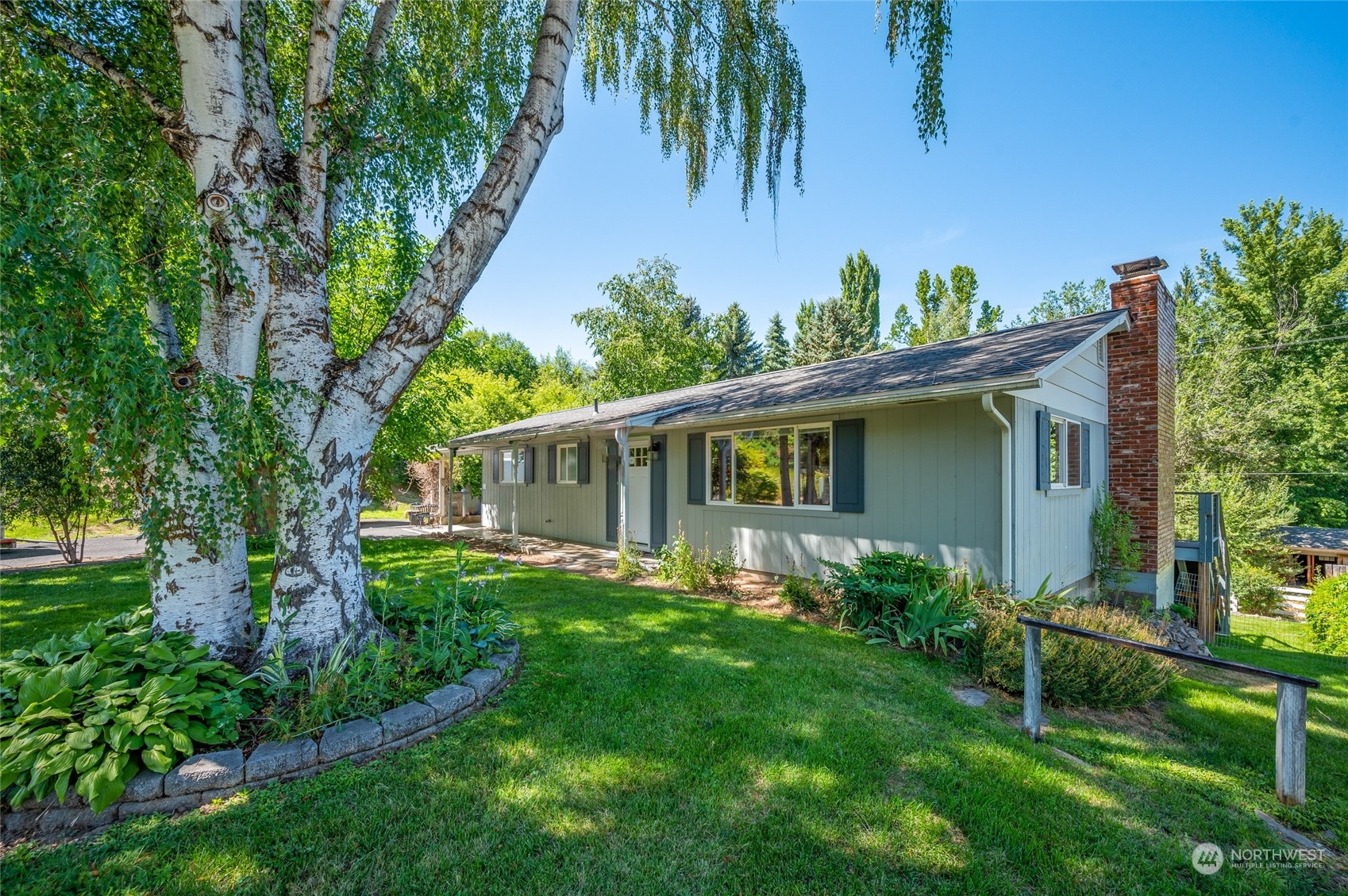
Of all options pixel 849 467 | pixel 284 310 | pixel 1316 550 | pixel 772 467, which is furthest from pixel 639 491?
pixel 1316 550

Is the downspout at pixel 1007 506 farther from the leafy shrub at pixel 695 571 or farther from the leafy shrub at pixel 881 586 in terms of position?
the leafy shrub at pixel 695 571

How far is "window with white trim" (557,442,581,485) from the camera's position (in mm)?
12039

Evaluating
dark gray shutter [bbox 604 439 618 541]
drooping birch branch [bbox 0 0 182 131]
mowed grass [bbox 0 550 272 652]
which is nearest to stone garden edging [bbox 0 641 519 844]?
mowed grass [bbox 0 550 272 652]

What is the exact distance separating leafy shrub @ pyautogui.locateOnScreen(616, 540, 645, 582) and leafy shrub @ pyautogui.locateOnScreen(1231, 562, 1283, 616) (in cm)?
1956

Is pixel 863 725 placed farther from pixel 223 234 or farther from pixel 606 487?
pixel 606 487

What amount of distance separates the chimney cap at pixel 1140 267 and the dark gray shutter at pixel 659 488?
7575mm

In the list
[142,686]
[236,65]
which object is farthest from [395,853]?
[236,65]

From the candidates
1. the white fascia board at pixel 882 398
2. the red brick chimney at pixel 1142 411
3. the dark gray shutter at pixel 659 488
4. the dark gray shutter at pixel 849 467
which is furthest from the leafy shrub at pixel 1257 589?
the dark gray shutter at pixel 659 488

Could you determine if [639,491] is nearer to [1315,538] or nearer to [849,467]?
[849,467]

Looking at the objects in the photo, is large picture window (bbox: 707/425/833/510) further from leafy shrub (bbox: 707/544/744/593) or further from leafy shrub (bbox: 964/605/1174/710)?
leafy shrub (bbox: 964/605/1174/710)

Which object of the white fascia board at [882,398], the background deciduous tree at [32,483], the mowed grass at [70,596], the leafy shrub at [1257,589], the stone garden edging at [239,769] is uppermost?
the white fascia board at [882,398]

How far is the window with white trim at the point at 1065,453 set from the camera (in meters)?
6.79

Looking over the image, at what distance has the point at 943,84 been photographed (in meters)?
4.16

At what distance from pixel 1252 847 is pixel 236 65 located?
6.78 meters
